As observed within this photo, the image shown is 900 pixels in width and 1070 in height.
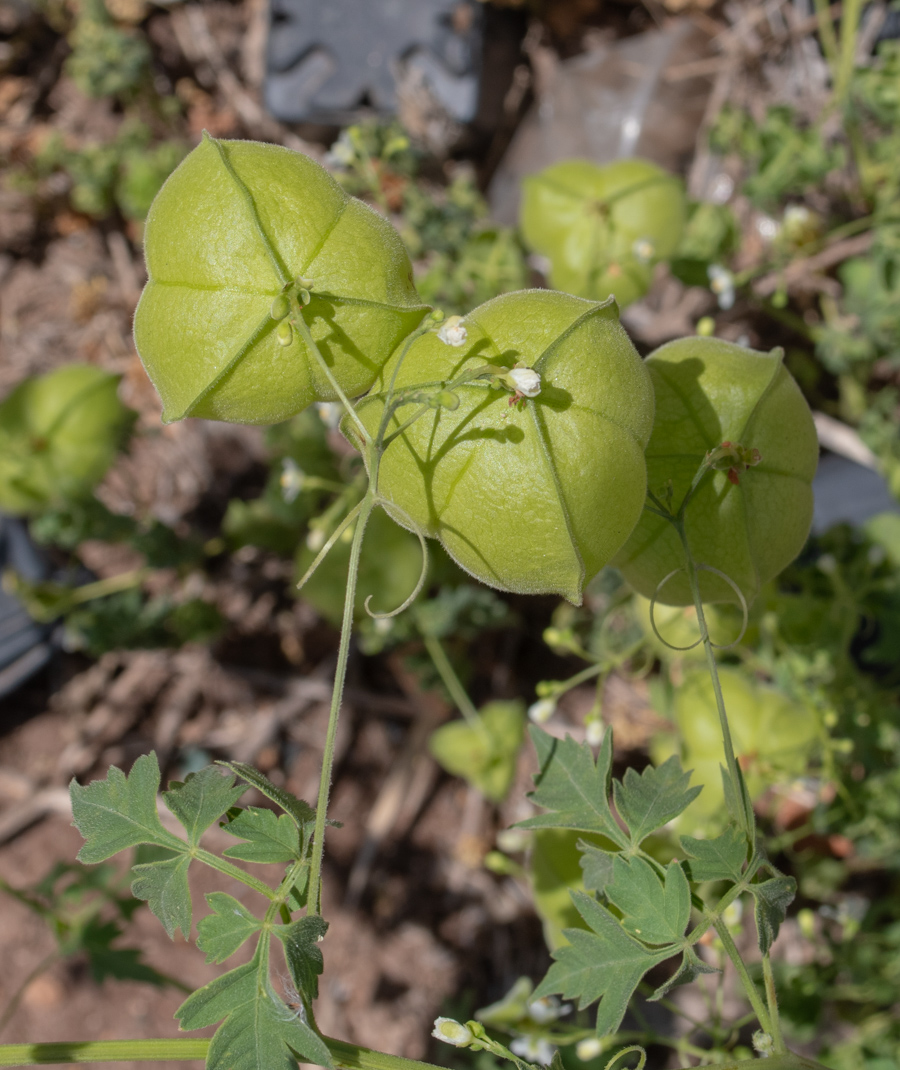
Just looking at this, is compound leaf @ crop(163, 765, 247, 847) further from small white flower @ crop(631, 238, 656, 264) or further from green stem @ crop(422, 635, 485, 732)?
small white flower @ crop(631, 238, 656, 264)

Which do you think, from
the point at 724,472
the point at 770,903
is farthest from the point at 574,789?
the point at 724,472

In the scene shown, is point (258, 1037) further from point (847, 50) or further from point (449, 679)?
point (847, 50)

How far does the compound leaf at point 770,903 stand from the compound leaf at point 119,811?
0.85m

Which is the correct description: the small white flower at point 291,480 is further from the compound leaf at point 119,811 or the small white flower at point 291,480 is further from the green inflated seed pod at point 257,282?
the compound leaf at point 119,811

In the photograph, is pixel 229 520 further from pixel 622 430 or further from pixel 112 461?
pixel 622 430

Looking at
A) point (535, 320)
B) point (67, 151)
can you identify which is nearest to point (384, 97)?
point (67, 151)

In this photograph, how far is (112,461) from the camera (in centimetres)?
313

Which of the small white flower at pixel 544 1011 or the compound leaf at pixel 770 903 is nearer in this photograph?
the compound leaf at pixel 770 903

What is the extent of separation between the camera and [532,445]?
1160 millimetres

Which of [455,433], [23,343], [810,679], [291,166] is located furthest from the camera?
[23,343]

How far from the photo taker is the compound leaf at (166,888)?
126cm

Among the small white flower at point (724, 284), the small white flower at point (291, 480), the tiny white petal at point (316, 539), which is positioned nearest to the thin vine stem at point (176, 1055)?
the tiny white petal at point (316, 539)

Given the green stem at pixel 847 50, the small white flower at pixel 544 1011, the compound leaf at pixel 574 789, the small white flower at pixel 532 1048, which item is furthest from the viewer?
the green stem at pixel 847 50

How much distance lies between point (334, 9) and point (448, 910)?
157 inches
